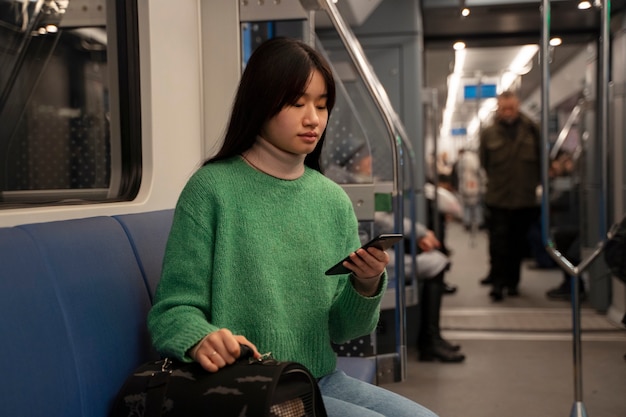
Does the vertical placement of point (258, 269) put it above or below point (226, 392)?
above

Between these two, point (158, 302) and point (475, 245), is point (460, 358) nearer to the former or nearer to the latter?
point (158, 302)

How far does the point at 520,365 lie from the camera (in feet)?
14.6

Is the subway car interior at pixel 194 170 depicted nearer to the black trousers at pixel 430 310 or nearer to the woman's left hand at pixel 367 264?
the black trousers at pixel 430 310

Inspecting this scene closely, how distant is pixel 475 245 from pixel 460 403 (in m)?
8.34

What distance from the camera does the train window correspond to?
2.15 meters

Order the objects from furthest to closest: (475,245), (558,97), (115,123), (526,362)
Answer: (475,245) < (558,97) < (526,362) < (115,123)

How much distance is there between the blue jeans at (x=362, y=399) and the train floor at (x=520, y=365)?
1.41 metres

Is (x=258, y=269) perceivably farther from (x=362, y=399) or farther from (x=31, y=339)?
(x=31, y=339)

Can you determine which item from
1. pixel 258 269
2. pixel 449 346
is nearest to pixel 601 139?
pixel 258 269

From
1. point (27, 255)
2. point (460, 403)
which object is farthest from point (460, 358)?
point (27, 255)

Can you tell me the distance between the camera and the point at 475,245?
11859 mm

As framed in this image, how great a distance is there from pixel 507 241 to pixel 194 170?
175 inches

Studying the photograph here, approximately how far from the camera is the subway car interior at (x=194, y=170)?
1429mm

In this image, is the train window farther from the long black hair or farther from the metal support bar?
the metal support bar
